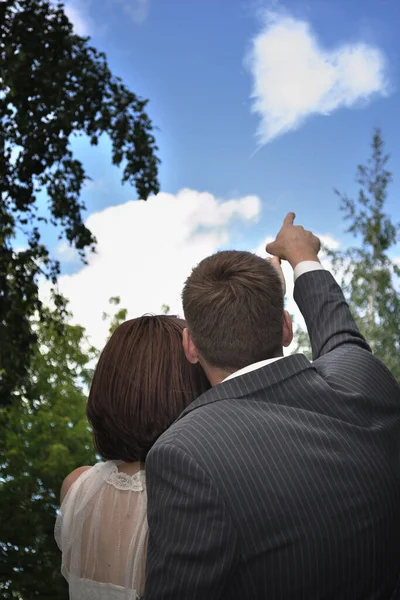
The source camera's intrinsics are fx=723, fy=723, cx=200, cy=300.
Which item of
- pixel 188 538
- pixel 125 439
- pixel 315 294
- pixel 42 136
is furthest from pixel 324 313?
pixel 42 136

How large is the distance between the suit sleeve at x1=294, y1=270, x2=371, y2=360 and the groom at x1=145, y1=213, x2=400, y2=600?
0.15 meters

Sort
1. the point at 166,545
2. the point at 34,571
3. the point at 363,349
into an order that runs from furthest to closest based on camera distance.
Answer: the point at 34,571
the point at 363,349
the point at 166,545

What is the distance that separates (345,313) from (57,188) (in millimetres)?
7054

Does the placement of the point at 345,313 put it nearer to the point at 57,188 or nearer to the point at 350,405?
the point at 350,405

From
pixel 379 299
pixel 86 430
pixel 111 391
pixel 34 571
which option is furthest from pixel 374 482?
pixel 379 299

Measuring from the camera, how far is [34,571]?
6023mm

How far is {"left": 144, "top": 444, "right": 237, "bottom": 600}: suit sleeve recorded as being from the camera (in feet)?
3.88

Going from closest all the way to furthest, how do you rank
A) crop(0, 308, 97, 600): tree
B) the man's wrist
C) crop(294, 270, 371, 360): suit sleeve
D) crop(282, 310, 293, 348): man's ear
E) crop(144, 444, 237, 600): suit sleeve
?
crop(144, 444, 237, 600): suit sleeve, crop(282, 310, 293, 348): man's ear, crop(294, 270, 371, 360): suit sleeve, the man's wrist, crop(0, 308, 97, 600): tree

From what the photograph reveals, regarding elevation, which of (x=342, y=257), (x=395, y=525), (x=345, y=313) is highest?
(x=342, y=257)

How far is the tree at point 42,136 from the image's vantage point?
24.4 ft

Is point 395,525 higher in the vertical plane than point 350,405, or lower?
lower

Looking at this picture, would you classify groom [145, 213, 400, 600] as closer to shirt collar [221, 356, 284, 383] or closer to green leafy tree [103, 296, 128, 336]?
shirt collar [221, 356, 284, 383]

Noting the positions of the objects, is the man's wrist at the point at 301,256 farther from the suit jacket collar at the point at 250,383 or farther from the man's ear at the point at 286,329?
the suit jacket collar at the point at 250,383

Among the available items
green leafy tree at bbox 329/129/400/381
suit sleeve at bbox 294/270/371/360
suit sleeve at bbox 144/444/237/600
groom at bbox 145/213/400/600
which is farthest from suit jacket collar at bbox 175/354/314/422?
green leafy tree at bbox 329/129/400/381
